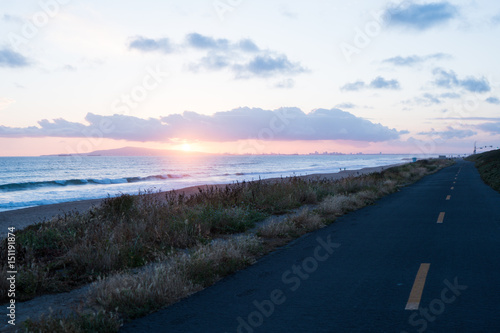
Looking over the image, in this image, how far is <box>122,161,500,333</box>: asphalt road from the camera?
466 centimetres

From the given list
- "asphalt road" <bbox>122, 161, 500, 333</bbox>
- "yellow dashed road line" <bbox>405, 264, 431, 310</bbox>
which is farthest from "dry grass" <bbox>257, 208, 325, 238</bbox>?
"yellow dashed road line" <bbox>405, 264, 431, 310</bbox>

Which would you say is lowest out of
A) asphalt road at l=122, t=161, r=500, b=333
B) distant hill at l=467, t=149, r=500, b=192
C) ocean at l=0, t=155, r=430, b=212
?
ocean at l=0, t=155, r=430, b=212

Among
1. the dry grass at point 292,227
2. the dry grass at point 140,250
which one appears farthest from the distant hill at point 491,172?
the dry grass at point 140,250

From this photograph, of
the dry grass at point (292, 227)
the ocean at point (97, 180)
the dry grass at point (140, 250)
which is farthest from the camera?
the ocean at point (97, 180)

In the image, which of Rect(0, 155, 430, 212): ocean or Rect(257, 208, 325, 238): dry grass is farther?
Rect(0, 155, 430, 212): ocean

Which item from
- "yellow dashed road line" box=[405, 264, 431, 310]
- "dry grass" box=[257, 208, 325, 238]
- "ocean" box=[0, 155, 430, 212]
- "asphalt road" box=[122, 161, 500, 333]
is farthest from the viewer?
"ocean" box=[0, 155, 430, 212]

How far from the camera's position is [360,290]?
19.4 ft

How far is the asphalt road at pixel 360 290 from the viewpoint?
4660 millimetres

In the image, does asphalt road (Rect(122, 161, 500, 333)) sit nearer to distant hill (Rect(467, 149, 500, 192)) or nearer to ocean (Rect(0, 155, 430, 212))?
ocean (Rect(0, 155, 430, 212))

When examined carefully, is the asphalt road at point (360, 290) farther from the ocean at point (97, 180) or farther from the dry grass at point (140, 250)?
the ocean at point (97, 180)

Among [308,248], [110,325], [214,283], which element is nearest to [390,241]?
[308,248]

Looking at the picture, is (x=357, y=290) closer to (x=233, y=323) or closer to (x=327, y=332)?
(x=327, y=332)

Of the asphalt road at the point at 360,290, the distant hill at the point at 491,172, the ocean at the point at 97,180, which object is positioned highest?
the distant hill at the point at 491,172

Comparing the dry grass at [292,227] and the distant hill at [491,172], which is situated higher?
the distant hill at [491,172]
